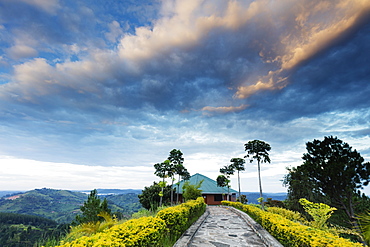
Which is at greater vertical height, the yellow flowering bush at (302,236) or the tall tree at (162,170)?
the tall tree at (162,170)

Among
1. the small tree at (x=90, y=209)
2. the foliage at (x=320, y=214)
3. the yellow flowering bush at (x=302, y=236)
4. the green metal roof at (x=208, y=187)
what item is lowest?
the small tree at (x=90, y=209)

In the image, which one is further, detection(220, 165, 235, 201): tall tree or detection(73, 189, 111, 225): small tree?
detection(220, 165, 235, 201): tall tree

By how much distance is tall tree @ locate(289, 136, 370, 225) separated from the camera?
1667cm

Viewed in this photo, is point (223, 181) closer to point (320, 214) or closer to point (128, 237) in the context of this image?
point (320, 214)

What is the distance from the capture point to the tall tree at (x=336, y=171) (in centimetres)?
1667

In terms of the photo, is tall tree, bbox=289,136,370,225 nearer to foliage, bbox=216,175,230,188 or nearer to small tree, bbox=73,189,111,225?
small tree, bbox=73,189,111,225

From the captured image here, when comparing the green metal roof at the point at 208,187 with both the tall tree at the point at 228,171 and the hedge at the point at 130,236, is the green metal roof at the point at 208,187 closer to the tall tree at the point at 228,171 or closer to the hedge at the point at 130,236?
the tall tree at the point at 228,171

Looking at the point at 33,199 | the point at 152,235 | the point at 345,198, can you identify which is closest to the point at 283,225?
the point at 152,235

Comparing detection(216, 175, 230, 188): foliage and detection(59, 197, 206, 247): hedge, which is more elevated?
detection(216, 175, 230, 188): foliage

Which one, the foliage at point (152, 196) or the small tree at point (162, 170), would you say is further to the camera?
the foliage at point (152, 196)

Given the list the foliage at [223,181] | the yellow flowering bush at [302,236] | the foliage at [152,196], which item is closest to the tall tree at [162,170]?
the foliage at [152,196]

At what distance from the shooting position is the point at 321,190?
719 inches

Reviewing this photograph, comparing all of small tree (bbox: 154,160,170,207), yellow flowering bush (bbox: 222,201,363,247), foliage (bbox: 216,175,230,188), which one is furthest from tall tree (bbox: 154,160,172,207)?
yellow flowering bush (bbox: 222,201,363,247)

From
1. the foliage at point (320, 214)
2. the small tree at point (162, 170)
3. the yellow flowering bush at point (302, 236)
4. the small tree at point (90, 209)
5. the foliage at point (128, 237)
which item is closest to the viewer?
the foliage at point (128, 237)
